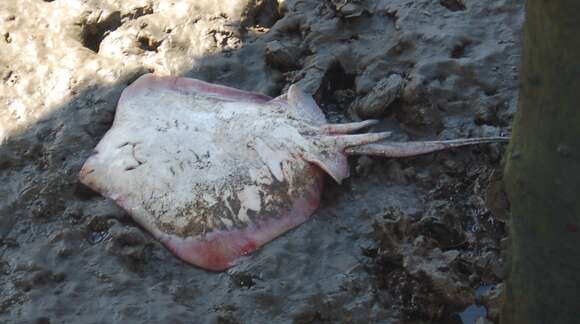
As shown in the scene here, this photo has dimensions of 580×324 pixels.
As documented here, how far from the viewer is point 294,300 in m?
2.85

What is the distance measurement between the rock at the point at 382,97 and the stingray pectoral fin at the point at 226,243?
73cm

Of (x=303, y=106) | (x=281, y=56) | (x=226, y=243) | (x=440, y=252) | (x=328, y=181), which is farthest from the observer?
(x=281, y=56)

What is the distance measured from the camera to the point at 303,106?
3428 mm

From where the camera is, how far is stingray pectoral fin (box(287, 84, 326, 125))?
3389 mm

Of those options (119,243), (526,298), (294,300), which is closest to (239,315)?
(294,300)

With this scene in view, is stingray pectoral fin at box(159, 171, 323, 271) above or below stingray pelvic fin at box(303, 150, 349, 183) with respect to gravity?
below

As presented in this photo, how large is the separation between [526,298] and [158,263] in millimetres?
1501

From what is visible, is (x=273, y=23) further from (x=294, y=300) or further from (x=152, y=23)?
(x=294, y=300)

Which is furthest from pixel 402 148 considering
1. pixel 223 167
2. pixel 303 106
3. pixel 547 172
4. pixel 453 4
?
pixel 547 172

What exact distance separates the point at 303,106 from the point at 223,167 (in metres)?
0.53

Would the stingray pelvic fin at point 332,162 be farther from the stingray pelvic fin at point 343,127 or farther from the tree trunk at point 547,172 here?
the tree trunk at point 547,172

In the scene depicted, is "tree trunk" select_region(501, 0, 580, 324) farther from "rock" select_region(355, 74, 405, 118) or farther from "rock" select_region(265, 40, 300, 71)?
"rock" select_region(265, 40, 300, 71)

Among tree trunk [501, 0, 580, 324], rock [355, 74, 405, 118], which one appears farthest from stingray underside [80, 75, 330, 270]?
tree trunk [501, 0, 580, 324]

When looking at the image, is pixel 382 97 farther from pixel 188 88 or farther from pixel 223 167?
pixel 188 88
